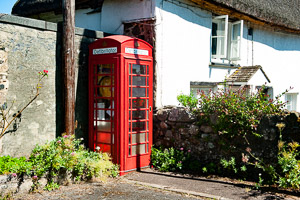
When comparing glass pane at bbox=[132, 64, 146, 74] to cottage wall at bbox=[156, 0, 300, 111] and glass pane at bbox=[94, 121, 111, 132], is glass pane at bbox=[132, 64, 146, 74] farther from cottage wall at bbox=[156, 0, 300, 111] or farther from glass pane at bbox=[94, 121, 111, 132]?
glass pane at bbox=[94, 121, 111, 132]

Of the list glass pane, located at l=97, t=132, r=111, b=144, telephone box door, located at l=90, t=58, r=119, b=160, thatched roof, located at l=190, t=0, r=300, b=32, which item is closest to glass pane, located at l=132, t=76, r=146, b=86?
telephone box door, located at l=90, t=58, r=119, b=160

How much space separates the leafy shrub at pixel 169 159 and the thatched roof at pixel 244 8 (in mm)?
3682

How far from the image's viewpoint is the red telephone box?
6.04m

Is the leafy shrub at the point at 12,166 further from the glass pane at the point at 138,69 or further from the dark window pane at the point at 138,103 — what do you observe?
the glass pane at the point at 138,69

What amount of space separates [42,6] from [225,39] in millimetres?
5071

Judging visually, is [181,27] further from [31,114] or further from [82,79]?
[31,114]

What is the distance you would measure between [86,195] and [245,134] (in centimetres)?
290

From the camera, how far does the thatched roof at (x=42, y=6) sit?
8258 millimetres

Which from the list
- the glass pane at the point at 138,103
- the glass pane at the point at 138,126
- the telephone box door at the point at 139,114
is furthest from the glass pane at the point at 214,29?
the glass pane at the point at 138,126

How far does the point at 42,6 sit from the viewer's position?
8953mm

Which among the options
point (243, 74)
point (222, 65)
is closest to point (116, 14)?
point (222, 65)

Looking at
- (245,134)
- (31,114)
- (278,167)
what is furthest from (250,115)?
(31,114)

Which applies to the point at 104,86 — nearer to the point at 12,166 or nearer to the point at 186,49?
the point at 12,166

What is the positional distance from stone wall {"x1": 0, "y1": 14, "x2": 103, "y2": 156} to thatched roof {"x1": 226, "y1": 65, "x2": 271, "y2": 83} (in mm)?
4465
